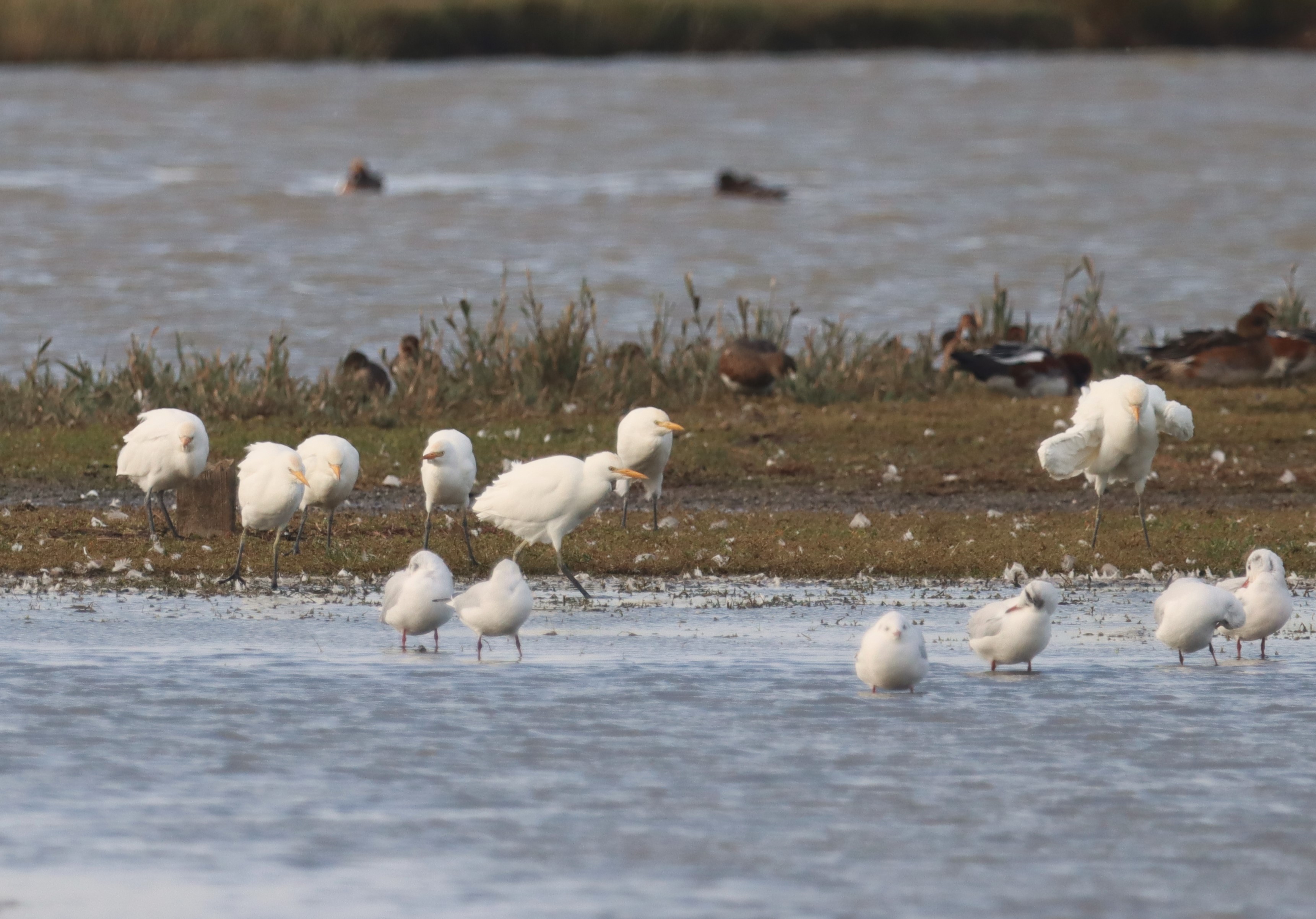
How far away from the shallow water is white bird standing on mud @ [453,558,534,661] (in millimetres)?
194

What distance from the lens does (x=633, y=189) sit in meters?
42.7

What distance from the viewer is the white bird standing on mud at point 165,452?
509 inches

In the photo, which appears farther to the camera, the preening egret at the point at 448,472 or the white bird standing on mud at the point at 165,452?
the white bird standing on mud at the point at 165,452

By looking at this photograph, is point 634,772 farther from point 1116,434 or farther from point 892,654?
point 1116,434

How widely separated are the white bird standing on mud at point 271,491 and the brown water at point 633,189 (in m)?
8.57

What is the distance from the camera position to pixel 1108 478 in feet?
45.1

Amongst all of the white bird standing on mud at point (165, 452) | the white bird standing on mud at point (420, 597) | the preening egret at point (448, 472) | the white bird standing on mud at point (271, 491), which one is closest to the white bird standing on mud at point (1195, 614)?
the white bird standing on mud at point (420, 597)

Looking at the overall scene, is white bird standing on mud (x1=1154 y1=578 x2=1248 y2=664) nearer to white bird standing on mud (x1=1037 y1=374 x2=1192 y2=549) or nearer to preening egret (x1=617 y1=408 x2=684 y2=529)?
white bird standing on mud (x1=1037 y1=374 x2=1192 y2=549)

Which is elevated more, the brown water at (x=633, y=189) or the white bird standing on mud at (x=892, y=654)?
the brown water at (x=633, y=189)

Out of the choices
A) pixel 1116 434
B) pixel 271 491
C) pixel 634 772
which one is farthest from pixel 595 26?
pixel 634 772

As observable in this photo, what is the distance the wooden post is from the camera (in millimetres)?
13375

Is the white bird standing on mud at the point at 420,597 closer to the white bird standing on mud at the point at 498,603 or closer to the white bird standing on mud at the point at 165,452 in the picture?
the white bird standing on mud at the point at 498,603

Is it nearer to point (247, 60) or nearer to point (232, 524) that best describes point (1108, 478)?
point (232, 524)

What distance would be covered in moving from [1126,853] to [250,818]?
116 inches
